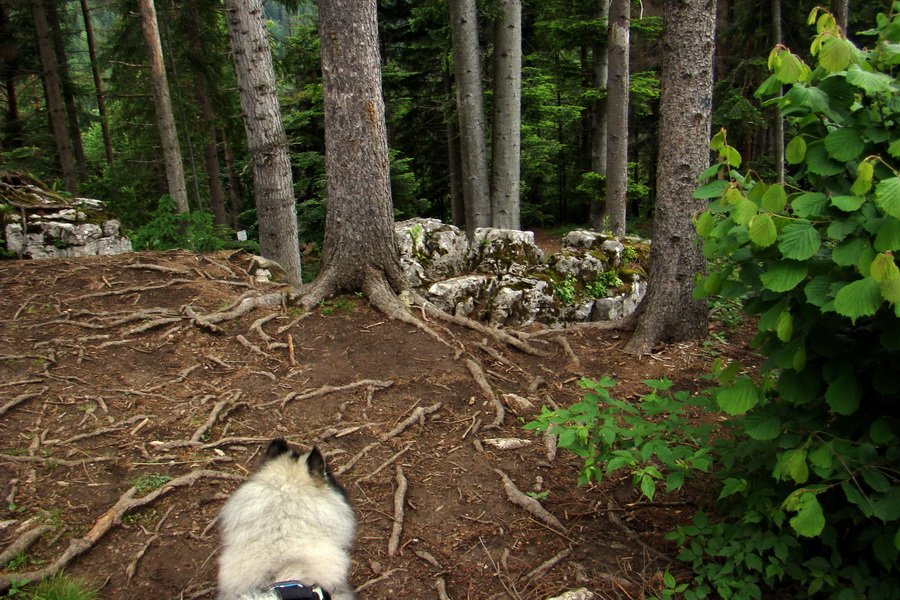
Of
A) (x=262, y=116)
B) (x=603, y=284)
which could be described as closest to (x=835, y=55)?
(x=603, y=284)

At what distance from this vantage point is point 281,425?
4406mm

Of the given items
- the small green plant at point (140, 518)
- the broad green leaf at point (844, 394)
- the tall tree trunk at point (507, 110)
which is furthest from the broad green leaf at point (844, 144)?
the tall tree trunk at point (507, 110)

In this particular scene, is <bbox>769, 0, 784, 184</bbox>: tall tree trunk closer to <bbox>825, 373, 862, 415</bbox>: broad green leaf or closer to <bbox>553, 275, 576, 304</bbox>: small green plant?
<bbox>553, 275, 576, 304</bbox>: small green plant

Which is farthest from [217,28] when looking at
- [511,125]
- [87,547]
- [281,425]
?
[87,547]

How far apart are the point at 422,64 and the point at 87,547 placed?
58.5 ft

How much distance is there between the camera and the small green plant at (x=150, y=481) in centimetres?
353

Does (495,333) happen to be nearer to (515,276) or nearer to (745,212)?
(515,276)

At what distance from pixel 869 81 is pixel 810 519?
1.81m

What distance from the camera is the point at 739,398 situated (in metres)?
2.50

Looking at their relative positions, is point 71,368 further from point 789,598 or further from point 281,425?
point 789,598

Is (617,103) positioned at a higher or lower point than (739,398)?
higher

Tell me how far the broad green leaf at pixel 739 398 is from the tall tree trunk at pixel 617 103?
9.92 m

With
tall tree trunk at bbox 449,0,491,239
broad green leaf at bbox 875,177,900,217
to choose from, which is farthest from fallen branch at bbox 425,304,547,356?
tall tree trunk at bbox 449,0,491,239

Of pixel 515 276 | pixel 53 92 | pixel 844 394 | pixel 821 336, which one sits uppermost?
pixel 53 92
